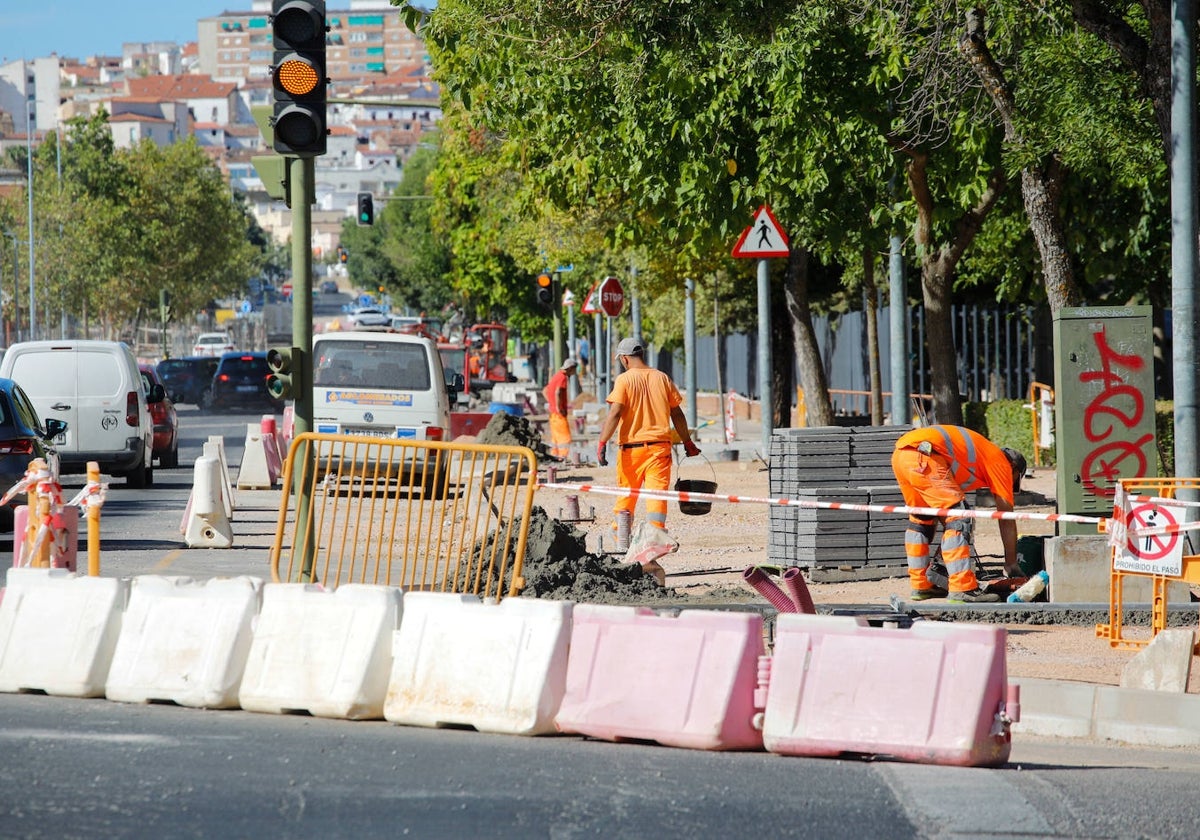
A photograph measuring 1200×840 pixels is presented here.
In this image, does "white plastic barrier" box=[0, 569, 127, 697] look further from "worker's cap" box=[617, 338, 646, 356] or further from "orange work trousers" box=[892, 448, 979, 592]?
"worker's cap" box=[617, 338, 646, 356]

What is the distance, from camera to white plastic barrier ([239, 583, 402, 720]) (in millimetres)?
7703

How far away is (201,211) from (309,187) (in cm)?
7694

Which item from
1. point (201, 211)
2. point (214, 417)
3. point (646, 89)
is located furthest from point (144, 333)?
point (646, 89)

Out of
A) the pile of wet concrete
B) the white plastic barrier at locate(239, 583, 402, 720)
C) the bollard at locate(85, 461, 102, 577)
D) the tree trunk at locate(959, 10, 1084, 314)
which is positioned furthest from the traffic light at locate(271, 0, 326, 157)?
the tree trunk at locate(959, 10, 1084, 314)

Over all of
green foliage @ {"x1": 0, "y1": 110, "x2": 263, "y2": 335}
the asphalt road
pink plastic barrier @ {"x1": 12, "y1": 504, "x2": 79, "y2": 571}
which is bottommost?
the asphalt road

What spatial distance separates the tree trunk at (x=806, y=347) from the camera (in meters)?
23.9

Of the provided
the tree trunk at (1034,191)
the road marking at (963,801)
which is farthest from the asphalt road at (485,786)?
the tree trunk at (1034,191)

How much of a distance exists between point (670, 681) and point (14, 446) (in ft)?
31.4

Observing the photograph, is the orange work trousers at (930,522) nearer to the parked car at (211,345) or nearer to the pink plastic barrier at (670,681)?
the pink plastic barrier at (670,681)

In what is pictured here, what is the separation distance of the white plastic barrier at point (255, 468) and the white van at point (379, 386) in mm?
1551

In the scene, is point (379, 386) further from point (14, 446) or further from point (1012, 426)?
point (1012, 426)

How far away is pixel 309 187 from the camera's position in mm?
10547

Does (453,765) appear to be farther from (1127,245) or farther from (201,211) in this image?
(201,211)

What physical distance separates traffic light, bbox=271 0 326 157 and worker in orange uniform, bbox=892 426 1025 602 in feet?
14.0
